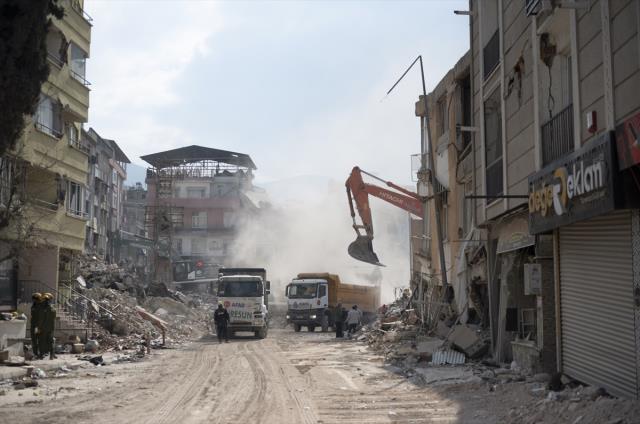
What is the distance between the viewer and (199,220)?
85.8 meters

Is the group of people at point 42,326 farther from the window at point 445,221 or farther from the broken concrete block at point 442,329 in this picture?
the window at point 445,221

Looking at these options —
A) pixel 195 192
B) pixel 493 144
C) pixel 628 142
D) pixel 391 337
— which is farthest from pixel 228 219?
pixel 628 142

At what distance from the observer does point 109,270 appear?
4241 centimetres

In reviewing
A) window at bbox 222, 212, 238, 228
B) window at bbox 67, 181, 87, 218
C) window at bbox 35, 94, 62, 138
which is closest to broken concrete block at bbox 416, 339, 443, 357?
window at bbox 35, 94, 62, 138

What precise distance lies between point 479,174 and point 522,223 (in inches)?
154

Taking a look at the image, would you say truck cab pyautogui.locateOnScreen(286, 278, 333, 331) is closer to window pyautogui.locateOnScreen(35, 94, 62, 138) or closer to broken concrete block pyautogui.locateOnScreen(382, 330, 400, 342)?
broken concrete block pyautogui.locateOnScreen(382, 330, 400, 342)

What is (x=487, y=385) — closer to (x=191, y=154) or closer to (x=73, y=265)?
(x=73, y=265)

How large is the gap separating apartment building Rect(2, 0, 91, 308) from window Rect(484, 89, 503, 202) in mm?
13592

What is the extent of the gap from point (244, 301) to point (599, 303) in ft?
78.0

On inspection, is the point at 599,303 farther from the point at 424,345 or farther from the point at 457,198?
the point at 457,198

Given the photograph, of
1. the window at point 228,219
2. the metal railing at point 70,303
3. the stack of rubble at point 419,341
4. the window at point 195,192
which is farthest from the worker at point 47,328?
the window at point 195,192

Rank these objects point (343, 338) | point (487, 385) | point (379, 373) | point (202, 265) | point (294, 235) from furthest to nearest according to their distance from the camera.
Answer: point (294, 235) → point (202, 265) → point (343, 338) → point (379, 373) → point (487, 385)

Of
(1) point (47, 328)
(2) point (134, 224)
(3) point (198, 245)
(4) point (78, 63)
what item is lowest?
A: (1) point (47, 328)

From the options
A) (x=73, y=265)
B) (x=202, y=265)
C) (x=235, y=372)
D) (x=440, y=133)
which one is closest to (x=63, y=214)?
(x=73, y=265)
